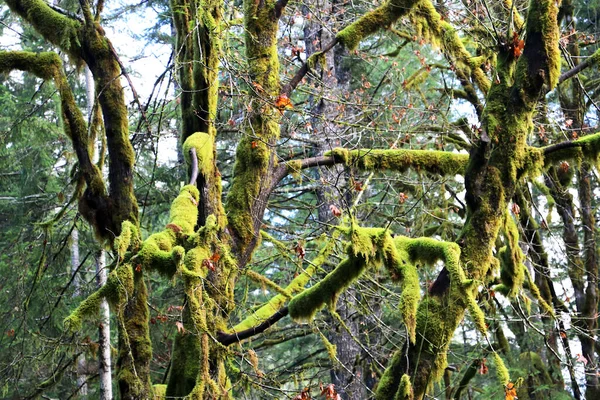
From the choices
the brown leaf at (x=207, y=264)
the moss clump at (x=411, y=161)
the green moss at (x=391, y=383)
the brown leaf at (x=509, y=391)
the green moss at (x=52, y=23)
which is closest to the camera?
the brown leaf at (x=509, y=391)

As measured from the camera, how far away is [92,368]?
531 inches

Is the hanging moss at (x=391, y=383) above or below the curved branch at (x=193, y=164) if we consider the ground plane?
below

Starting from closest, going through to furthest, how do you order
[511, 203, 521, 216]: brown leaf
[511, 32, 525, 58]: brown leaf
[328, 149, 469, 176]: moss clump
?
[511, 32, 525, 58]: brown leaf < [328, 149, 469, 176]: moss clump < [511, 203, 521, 216]: brown leaf

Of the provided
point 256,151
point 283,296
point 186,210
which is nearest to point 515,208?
point 283,296

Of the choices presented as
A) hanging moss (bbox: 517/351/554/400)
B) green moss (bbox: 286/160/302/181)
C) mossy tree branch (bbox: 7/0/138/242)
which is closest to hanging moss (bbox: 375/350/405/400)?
green moss (bbox: 286/160/302/181)

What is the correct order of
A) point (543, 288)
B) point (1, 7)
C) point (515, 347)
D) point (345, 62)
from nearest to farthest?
point (543, 288), point (345, 62), point (1, 7), point (515, 347)

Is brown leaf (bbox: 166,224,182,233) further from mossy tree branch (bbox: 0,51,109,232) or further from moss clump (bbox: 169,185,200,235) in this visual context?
mossy tree branch (bbox: 0,51,109,232)

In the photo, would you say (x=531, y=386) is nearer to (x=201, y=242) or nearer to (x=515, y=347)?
(x=515, y=347)

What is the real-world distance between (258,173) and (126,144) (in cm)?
131

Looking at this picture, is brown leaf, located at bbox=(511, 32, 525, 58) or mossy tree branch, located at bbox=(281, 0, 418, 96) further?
mossy tree branch, located at bbox=(281, 0, 418, 96)

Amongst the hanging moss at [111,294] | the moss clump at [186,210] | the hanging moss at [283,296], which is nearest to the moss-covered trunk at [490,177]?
the hanging moss at [283,296]

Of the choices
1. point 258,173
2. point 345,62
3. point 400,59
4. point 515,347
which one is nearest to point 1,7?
point 345,62

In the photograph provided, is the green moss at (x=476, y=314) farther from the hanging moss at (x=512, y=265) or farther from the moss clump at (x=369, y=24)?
the moss clump at (x=369, y=24)

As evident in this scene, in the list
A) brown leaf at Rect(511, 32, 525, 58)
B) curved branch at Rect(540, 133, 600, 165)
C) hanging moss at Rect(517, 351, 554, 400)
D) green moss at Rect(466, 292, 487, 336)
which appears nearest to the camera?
green moss at Rect(466, 292, 487, 336)
